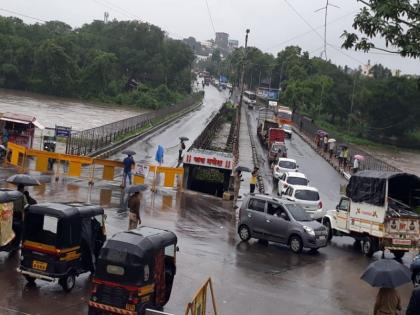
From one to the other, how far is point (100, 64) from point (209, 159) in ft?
298

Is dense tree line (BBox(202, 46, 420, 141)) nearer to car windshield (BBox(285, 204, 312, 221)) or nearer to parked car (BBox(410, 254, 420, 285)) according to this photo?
car windshield (BBox(285, 204, 312, 221))

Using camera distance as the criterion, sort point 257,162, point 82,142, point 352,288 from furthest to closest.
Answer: point 257,162 < point 82,142 < point 352,288

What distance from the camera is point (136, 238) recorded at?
1118 centimetres

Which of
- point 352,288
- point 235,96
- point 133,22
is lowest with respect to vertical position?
point 352,288

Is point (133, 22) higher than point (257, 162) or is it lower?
higher

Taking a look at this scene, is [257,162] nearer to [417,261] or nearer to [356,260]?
[356,260]

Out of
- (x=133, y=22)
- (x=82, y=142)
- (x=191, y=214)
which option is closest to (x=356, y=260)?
(x=191, y=214)

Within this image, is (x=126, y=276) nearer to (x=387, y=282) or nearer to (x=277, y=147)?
(x=387, y=282)

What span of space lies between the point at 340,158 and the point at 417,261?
114ft

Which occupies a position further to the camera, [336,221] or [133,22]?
[133,22]

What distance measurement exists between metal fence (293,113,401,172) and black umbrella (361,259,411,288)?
120ft

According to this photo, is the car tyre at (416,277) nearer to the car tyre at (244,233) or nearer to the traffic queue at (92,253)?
the car tyre at (244,233)

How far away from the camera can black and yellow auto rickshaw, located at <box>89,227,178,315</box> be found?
1073 cm

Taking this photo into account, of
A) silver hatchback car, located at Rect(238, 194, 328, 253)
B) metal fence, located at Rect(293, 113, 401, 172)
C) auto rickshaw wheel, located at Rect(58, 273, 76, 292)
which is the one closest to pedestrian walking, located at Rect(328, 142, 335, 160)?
metal fence, located at Rect(293, 113, 401, 172)
